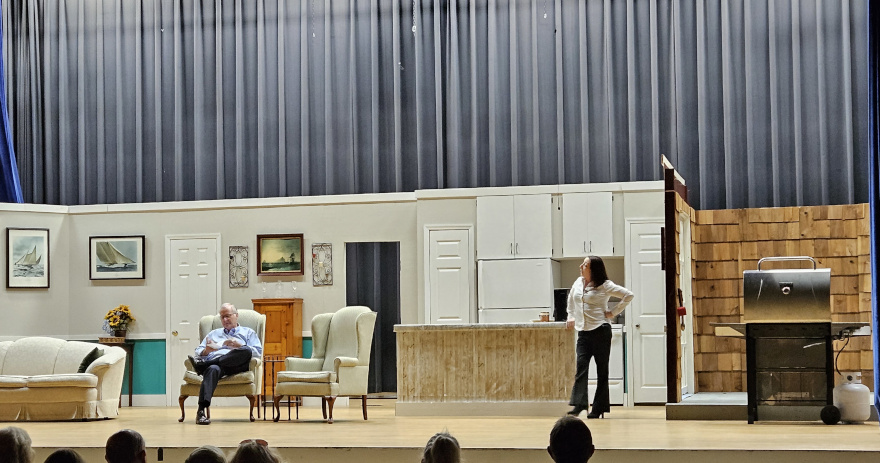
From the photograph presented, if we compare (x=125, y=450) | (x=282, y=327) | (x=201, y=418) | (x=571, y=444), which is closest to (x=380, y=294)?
(x=282, y=327)

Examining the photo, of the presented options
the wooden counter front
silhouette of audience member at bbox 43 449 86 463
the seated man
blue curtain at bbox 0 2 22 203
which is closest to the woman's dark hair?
the wooden counter front

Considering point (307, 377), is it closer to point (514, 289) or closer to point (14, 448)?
point (514, 289)

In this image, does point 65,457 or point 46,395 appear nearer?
point 65,457

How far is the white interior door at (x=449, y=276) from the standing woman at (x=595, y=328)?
2.81m

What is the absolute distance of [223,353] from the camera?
30.7 ft

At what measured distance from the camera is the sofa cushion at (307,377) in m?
9.30

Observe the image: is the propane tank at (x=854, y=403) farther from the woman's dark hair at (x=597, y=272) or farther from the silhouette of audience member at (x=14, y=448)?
the silhouette of audience member at (x=14, y=448)

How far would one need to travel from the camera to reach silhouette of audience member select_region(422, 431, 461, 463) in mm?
3209

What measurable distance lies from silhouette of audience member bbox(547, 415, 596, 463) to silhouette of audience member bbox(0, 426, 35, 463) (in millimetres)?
1623

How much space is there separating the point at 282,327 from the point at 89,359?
7.00 feet

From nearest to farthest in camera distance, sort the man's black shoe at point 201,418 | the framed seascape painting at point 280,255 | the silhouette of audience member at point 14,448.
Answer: the silhouette of audience member at point 14,448, the man's black shoe at point 201,418, the framed seascape painting at point 280,255

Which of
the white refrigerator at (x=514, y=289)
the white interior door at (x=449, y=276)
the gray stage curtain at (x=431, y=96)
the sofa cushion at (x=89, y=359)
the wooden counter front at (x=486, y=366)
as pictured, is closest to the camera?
the wooden counter front at (x=486, y=366)

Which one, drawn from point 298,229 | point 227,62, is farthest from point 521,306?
point 227,62

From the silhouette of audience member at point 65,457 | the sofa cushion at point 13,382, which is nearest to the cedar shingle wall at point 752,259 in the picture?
the sofa cushion at point 13,382
